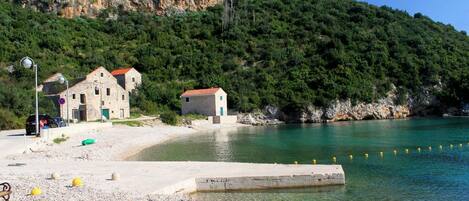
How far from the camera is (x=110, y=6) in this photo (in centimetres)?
11369

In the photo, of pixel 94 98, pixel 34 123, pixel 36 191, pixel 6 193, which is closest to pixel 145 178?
pixel 36 191

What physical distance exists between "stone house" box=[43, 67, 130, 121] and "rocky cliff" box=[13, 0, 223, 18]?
172 feet

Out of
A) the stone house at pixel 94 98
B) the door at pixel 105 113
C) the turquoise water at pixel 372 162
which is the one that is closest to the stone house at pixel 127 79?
the stone house at pixel 94 98

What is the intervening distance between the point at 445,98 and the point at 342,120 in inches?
904

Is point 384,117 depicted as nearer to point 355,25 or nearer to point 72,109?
point 355,25

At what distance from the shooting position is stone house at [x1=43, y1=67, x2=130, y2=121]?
55.0 metres

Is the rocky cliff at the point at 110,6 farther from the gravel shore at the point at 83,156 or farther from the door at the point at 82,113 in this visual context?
the gravel shore at the point at 83,156

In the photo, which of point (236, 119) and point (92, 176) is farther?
point (236, 119)

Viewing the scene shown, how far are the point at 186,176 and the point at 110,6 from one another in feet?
345

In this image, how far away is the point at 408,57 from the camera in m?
89.2

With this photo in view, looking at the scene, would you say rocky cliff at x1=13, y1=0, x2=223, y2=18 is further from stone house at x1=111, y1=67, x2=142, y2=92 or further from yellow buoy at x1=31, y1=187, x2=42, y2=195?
yellow buoy at x1=31, y1=187, x2=42, y2=195

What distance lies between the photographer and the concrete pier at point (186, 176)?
15.6m

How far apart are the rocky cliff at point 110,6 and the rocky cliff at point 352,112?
57.6 meters

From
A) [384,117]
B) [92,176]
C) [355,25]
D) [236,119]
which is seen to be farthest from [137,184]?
[355,25]
